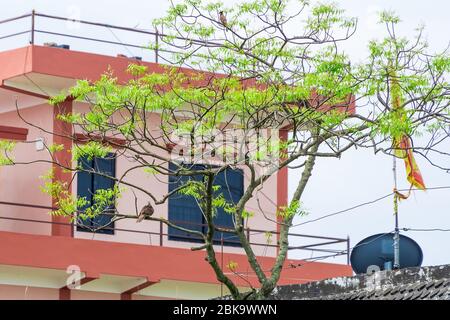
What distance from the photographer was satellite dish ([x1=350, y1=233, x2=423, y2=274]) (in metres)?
22.8

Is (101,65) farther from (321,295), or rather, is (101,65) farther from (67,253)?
(321,295)

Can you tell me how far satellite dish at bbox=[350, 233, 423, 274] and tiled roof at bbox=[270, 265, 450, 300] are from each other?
132 centimetres

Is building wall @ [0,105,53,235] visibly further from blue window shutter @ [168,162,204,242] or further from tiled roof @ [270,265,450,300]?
tiled roof @ [270,265,450,300]

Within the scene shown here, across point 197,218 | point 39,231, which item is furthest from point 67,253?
point 197,218

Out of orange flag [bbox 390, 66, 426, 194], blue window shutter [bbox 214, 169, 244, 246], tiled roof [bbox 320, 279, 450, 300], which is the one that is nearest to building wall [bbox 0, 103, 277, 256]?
blue window shutter [bbox 214, 169, 244, 246]

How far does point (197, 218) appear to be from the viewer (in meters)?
28.8

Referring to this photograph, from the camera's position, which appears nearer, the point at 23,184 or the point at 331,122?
the point at 331,122

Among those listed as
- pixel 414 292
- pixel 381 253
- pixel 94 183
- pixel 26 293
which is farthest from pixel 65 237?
pixel 414 292

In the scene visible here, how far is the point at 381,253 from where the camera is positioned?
2312cm

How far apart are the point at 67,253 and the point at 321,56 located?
6.66 meters

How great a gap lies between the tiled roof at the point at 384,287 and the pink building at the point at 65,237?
16.5 ft

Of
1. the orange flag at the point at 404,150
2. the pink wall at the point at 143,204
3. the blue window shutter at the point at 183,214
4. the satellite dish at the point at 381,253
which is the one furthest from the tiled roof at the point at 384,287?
the blue window shutter at the point at 183,214

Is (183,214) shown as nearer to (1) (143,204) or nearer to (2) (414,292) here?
(1) (143,204)

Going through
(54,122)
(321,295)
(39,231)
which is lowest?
(321,295)
